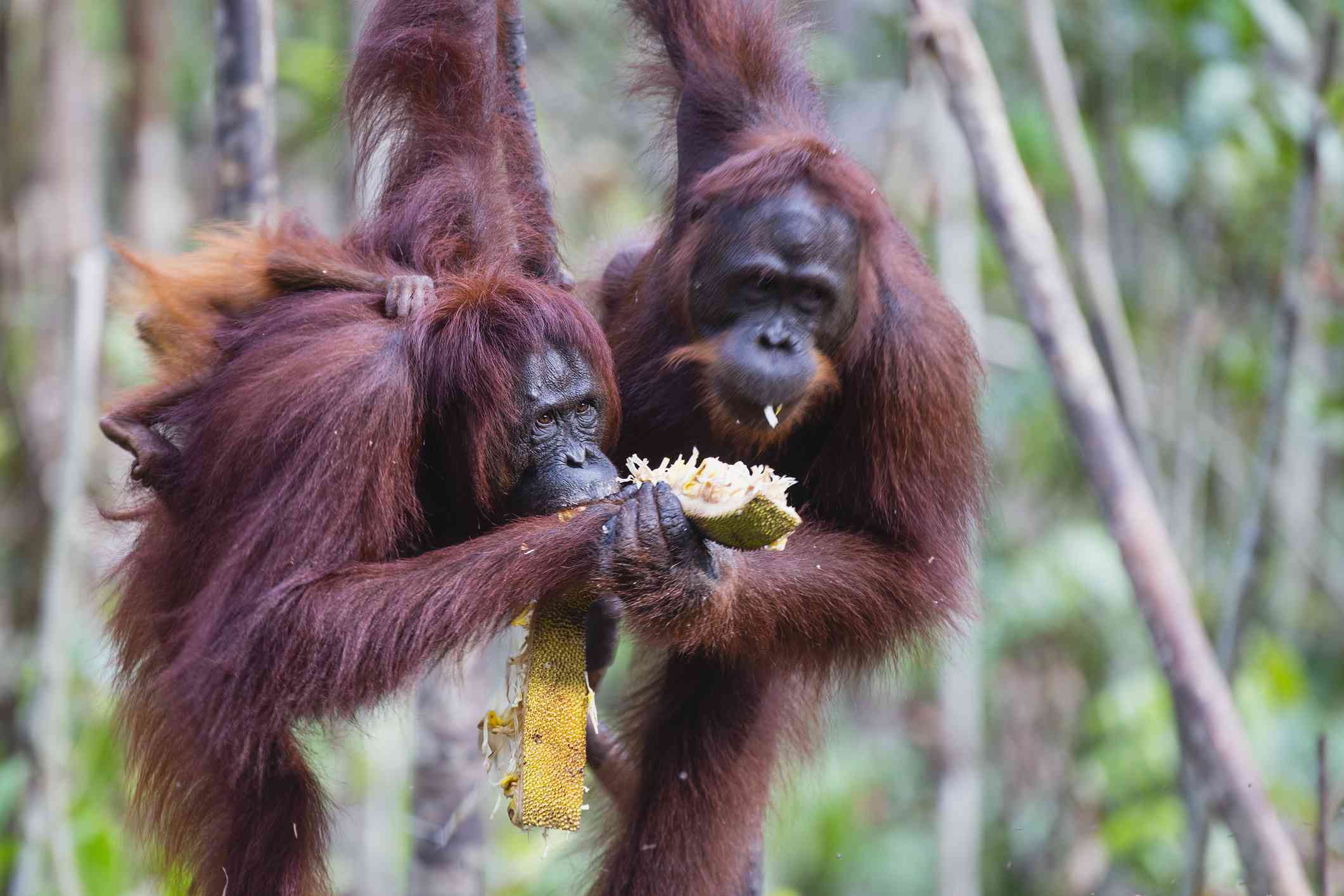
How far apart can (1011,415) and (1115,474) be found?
3915 mm

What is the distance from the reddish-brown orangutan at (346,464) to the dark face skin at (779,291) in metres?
0.32

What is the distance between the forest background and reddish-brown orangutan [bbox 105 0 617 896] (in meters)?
1.06

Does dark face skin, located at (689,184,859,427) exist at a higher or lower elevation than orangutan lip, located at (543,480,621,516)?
higher

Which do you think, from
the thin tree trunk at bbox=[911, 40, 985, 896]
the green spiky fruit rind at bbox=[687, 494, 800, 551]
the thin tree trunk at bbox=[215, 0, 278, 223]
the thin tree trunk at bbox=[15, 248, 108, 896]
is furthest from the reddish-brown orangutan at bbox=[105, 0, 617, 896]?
the thin tree trunk at bbox=[911, 40, 985, 896]

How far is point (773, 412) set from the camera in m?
2.91

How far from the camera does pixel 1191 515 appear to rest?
7.52 metres

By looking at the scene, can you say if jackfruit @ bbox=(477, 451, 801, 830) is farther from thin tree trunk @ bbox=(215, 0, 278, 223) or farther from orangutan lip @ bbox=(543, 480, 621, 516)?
thin tree trunk @ bbox=(215, 0, 278, 223)

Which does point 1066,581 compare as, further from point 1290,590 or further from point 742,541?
point 742,541

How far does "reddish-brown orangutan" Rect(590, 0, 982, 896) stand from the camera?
9.63ft

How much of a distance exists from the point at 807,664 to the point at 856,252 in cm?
90

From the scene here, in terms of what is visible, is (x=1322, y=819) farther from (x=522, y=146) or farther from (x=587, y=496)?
(x=522, y=146)

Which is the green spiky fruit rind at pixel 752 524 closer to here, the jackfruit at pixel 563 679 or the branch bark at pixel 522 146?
the jackfruit at pixel 563 679

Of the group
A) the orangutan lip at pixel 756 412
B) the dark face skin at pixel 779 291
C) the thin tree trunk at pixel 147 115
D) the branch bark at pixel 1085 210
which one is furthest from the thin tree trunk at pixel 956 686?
the thin tree trunk at pixel 147 115

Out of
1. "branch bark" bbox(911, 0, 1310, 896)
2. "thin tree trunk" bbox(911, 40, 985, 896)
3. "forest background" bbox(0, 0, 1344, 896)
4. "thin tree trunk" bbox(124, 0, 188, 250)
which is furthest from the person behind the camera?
"thin tree trunk" bbox(124, 0, 188, 250)
